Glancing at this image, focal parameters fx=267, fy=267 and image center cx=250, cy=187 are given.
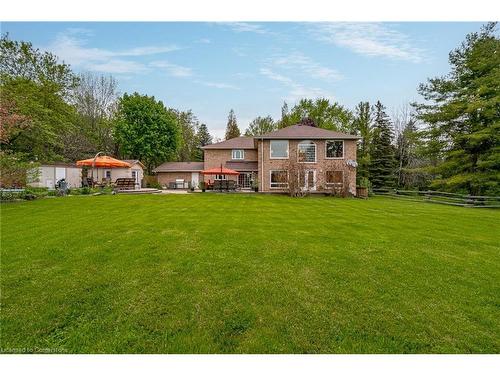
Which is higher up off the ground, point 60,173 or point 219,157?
point 219,157

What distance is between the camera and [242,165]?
2912 cm

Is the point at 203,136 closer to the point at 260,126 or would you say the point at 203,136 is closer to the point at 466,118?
the point at 260,126

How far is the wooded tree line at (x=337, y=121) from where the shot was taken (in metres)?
18.4

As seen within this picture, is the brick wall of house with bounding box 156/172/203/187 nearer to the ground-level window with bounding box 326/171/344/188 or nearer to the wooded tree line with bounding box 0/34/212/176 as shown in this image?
the wooded tree line with bounding box 0/34/212/176

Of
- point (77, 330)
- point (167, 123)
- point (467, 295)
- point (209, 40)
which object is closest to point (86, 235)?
point (77, 330)

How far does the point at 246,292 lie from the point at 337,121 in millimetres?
42218

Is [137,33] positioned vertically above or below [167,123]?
below

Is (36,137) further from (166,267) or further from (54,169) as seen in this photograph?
(166,267)

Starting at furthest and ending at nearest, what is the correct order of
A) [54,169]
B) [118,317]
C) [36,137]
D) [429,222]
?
1. [54,169]
2. [36,137]
3. [429,222]
4. [118,317]

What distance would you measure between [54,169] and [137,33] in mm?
23659

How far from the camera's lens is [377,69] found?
10117mm

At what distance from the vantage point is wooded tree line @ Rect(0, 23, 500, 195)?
18.4 meters

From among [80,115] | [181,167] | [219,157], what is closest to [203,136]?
[181,167]

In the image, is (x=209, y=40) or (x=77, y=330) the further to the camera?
(x=209, y=40)
